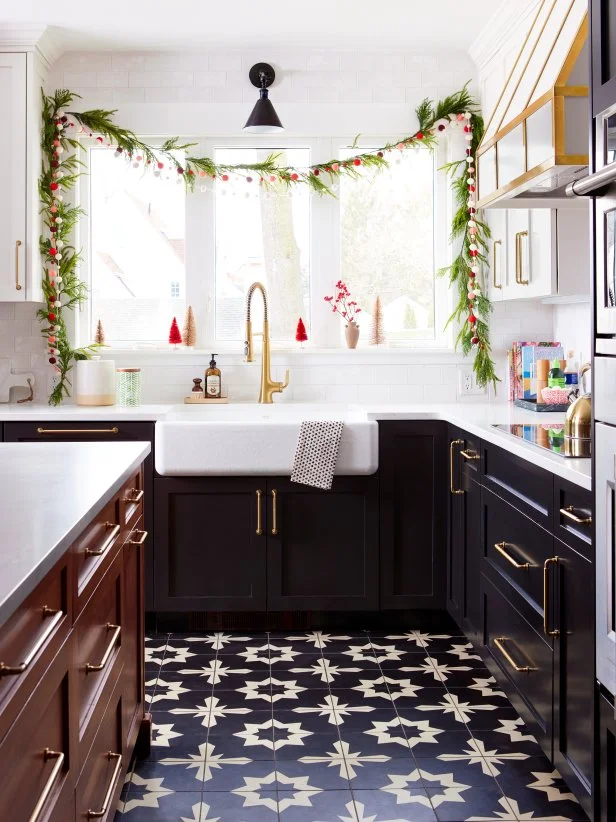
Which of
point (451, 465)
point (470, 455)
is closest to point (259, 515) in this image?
point (451, 465)

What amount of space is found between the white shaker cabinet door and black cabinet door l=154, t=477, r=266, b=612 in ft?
3.99

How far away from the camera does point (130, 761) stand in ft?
8.60

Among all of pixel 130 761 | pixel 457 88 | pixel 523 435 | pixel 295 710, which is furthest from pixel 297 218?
pixel 130 761

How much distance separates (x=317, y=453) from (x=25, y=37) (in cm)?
224

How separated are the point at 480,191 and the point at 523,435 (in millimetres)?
1024

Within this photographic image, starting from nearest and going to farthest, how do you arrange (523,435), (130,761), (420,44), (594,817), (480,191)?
1. (594,817)
2. (130,761)
3. (523,435)
4. (480,191)
5. (420,44)

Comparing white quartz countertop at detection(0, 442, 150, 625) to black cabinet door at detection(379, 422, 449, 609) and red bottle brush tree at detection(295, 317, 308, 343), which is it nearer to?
black cabinet door at detection(379, 422, 449, 609)

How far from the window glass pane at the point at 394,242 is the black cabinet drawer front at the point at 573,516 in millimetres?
2306

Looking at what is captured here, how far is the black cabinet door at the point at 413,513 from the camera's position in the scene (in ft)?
12.8

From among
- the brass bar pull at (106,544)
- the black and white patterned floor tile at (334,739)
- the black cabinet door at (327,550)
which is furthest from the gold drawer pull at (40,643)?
the black cabinet door at (327,550)

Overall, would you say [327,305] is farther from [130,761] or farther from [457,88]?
[130,761]

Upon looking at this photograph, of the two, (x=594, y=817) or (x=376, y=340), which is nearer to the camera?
(x=594, y=817)

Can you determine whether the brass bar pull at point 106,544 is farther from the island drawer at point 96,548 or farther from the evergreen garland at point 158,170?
the evergreen garland at point 158,170

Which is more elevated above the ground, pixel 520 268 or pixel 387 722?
pixel 520 268
